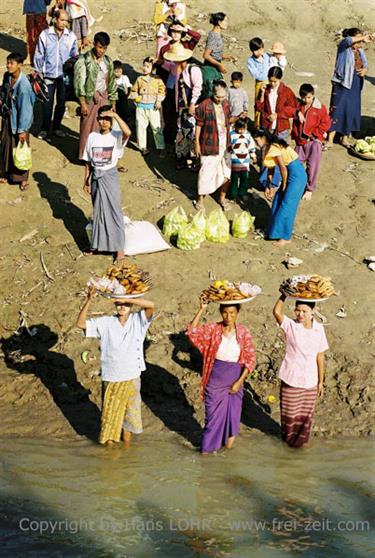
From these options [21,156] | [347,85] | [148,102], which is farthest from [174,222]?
[347,85]

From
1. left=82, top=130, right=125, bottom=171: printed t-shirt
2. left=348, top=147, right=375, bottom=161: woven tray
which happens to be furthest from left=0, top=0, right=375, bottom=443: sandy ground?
left=82, top=130, right=125, bottom=171: printed t-shirt

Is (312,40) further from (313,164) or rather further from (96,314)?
(96,314)

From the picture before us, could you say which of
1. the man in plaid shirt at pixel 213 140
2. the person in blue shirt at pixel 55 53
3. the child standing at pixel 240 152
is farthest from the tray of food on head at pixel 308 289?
the person in blue shirt at pixel 55 53

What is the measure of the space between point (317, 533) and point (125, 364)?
2.02 m

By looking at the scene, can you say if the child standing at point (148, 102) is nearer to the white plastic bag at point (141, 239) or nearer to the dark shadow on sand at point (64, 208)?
the dark shadow on sand at point (64, 208)

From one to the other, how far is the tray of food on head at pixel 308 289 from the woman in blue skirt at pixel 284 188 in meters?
2.89

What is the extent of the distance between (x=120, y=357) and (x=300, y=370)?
58.2 inches

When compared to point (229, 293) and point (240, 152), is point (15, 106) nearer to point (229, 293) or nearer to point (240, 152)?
point (240, 152)

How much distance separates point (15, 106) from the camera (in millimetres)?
11477

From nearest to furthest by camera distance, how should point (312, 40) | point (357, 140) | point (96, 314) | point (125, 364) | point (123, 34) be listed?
point (125, 364) < point (96, 314) < point (357, 140) < point (123, 34) < point (312, 40)

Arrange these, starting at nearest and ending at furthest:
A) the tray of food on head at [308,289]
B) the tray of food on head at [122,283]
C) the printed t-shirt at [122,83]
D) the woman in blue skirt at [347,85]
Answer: the tray of food on head at [122,283] < the tray of food on head at [308,289] < the printed t-shirt at [122,83] < the woman in blue skirt at [347,85]

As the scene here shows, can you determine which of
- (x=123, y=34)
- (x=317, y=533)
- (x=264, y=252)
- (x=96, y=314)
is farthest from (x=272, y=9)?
(x=317, y=533)

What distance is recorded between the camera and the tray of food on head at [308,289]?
819 centimetres

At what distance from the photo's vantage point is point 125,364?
27.1 ft
